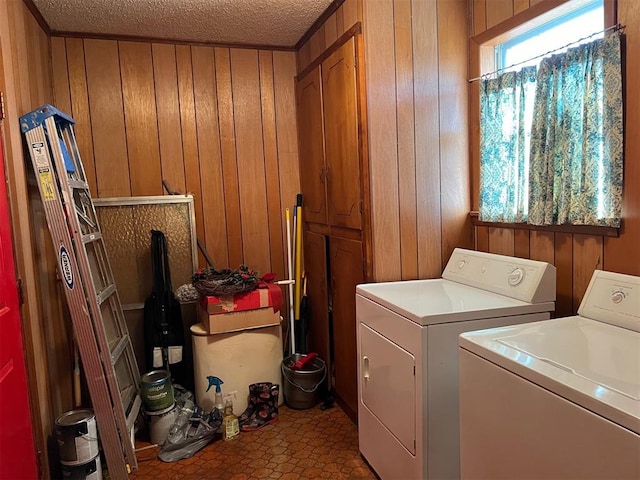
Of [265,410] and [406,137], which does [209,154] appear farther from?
[265,410]

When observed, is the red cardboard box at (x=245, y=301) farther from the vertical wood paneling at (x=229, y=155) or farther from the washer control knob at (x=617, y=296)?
the washer control knob at (x=617, y=296)

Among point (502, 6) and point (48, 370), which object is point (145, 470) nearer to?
point (48, 370)

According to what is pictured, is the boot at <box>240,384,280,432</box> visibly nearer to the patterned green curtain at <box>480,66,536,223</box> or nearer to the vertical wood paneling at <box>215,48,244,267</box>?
the vertical wood paneling at <box>215,48,244,267</box>

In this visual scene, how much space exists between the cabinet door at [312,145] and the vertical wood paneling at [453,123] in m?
0.75

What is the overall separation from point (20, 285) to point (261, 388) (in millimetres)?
1378

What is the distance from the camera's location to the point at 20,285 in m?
1.84

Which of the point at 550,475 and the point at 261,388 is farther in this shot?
the point at 261,388

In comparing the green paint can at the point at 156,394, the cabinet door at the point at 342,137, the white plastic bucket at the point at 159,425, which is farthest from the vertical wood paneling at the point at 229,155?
the white plastic bucket at the point at 159,425

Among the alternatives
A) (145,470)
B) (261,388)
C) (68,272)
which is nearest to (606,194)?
(261,388)

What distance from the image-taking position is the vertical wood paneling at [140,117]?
2951 mm

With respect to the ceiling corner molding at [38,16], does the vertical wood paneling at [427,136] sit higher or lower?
lower

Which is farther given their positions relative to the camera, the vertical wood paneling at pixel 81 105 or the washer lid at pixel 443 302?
the vertical wood paneling at pixel 81 105

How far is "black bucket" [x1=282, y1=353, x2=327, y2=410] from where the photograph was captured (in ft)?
9.04

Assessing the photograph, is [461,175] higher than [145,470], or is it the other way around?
[461,175]
